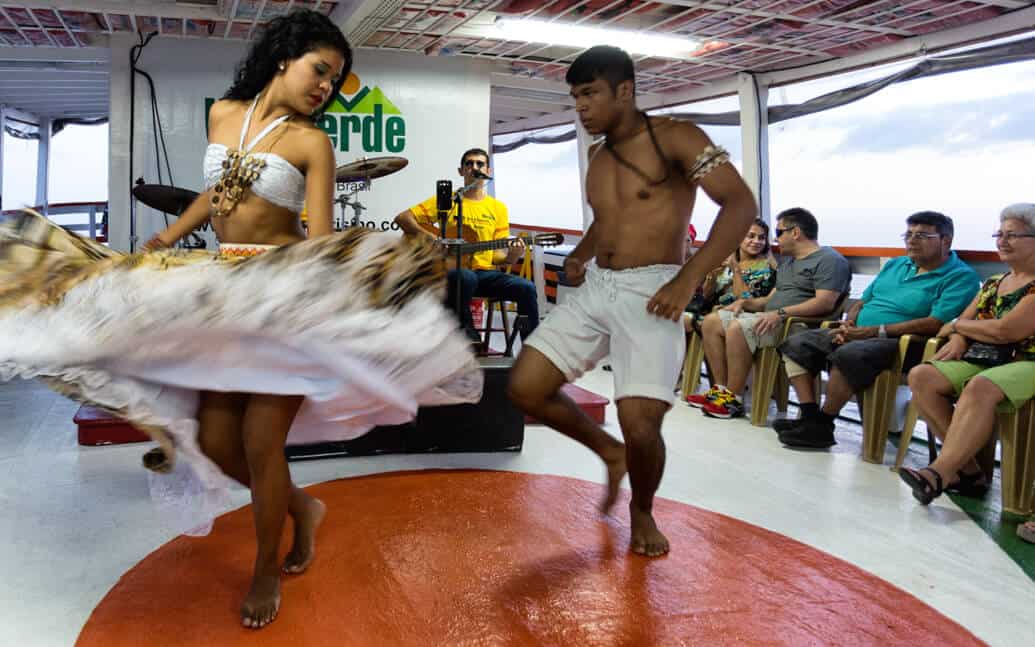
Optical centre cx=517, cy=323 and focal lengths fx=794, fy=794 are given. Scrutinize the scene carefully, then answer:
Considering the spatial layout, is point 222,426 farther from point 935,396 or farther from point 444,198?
point 935,396

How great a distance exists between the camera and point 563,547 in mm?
2482

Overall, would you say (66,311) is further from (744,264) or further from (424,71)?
(424,71)

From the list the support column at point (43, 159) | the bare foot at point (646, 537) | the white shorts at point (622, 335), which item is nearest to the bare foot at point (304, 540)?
the white shorts at point (622, 335)

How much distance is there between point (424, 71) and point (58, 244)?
5.67m

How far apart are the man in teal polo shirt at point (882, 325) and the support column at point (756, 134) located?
302 centimetres

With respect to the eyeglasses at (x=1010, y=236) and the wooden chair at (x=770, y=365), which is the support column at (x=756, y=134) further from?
the eyeglasses at (x=1010, y=236)

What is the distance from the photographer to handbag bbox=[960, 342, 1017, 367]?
3.24 metres

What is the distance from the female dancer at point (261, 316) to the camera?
67.1 inches

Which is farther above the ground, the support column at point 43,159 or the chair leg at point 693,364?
the support column at point 43,159

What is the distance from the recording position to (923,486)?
10.1ft

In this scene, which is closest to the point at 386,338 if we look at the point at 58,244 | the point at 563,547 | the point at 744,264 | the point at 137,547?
the point at 58,244

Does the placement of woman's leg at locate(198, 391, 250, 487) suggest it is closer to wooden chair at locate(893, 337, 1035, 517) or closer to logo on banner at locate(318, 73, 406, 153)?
wooden chair at locate(893, 337, 1035, 517)

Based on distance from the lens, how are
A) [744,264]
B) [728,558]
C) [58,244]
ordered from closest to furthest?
[58,244] < [728,558] < [744,264]

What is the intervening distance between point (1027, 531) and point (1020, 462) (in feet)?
1.31
